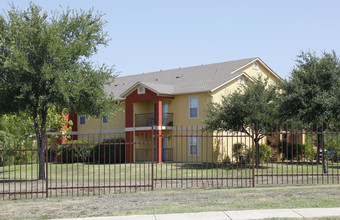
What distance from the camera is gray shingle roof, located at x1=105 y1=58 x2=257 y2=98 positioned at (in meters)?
36.2

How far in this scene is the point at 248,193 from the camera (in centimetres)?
1542

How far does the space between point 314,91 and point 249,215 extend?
16.6 metres

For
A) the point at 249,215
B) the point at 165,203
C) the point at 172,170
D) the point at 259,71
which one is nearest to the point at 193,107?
the point at 259,71

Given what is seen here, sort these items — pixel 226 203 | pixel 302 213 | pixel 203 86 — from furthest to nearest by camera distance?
pixel 203 86 < pixel 226 203 < pixel 302 213

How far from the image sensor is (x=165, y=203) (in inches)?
534

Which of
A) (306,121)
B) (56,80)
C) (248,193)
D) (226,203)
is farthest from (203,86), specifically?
(226,203)

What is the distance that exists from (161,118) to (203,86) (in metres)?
4.15

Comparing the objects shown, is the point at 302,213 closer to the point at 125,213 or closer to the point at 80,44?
the point at 125,213

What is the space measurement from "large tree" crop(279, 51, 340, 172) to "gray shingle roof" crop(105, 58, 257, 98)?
28.6 feet

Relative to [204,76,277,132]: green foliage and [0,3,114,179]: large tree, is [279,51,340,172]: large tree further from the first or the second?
[0,3,114,179]: large tree

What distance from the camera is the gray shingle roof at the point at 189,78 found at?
36.2 m

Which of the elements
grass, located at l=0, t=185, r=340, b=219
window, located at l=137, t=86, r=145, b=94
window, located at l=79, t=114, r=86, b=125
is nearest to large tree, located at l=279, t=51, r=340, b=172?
grass, located at l=0, t=185, r=340, b=219

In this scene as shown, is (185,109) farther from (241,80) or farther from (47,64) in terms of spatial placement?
(47,64)

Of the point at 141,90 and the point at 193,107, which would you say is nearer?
the point at 193,107
